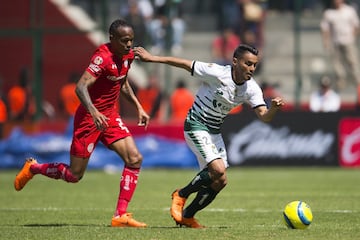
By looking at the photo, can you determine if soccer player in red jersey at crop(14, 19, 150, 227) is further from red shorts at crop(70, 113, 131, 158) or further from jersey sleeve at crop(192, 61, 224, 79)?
jersey sleeve at crop(192, 61, 224, 79)

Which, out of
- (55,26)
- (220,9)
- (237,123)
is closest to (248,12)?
(220,9)

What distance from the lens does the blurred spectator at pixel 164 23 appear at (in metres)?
24.2

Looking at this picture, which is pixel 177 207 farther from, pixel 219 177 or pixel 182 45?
pixel 182 45

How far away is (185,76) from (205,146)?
14999mm

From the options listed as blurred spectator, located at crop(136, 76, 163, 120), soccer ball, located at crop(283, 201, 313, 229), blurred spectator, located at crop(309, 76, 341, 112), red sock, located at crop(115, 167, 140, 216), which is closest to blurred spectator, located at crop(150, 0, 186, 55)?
blurred spectator, located at crop(136, 76, 163, 120)

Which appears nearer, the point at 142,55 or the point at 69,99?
the point at 142,55

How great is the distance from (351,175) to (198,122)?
9.70 meters

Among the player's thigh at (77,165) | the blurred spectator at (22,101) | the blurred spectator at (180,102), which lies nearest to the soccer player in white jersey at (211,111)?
the player's thigh at (77,165)

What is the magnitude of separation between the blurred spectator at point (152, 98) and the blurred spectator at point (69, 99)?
66.1 inches

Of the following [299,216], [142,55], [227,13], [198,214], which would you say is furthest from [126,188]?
[227,13]

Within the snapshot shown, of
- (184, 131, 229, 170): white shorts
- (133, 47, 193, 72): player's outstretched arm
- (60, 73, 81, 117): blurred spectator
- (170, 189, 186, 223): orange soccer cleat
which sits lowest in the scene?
(60, 73, 81, 117): blurred spectator

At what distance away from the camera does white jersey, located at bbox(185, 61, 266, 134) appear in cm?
1111

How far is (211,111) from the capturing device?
11.2 metres

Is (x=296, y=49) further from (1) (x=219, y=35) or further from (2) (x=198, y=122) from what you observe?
(2) (x=198, y=122)
